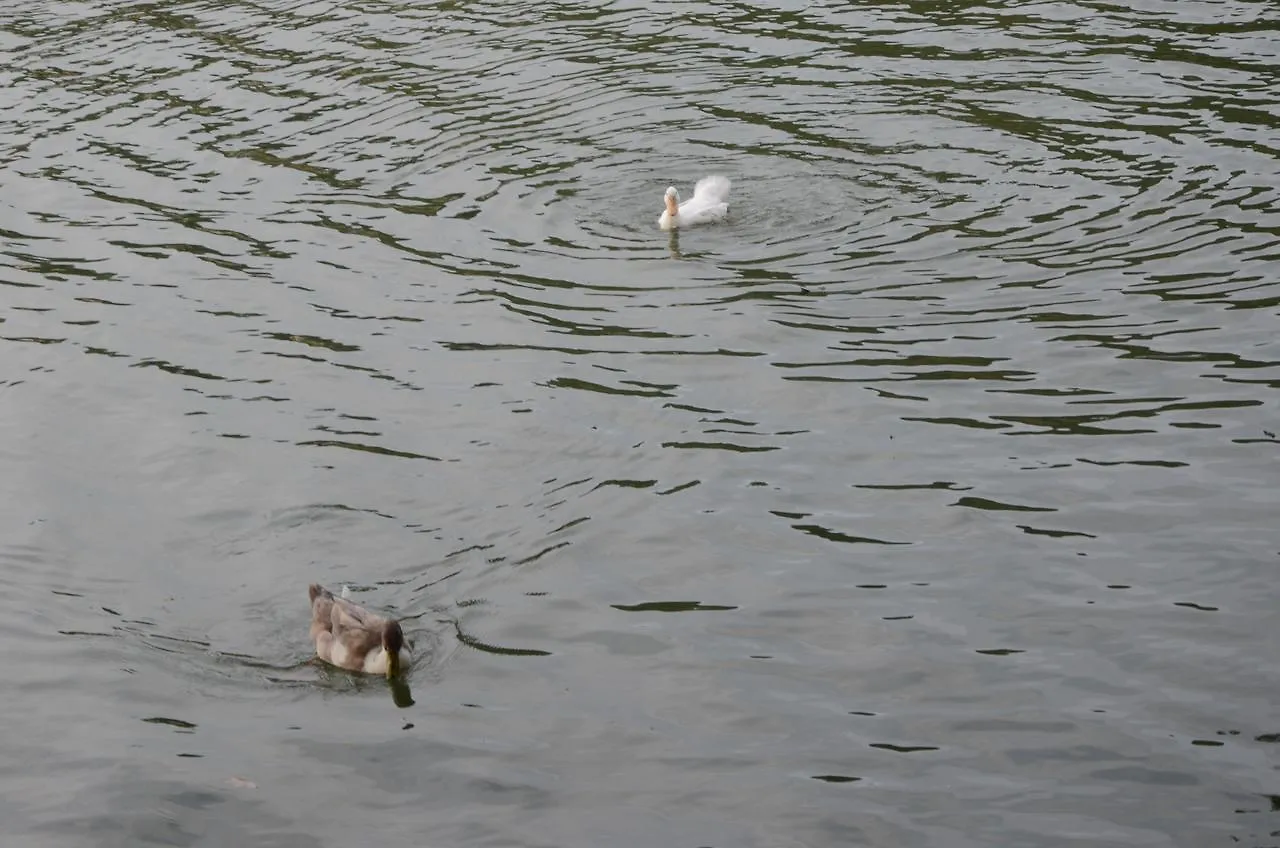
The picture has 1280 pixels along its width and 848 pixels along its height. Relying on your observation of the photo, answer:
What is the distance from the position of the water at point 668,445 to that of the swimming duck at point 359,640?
0.18 m

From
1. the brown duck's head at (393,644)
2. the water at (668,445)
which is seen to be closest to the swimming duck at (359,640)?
the brown duck's head at (393,644)

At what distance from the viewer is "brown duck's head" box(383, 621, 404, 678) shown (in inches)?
383

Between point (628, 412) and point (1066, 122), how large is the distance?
7.54 metres

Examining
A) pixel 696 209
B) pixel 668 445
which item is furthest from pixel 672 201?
pixel 668 445

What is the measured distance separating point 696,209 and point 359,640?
752cm

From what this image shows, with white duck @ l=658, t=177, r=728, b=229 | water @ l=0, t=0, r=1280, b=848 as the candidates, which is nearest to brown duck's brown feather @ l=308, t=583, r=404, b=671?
water @ l=0, t=0, r=1280, b=848

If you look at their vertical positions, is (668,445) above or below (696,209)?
below

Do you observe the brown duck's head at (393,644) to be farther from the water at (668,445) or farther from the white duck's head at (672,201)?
the white duck's head at (672,201)

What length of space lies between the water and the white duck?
24 cm

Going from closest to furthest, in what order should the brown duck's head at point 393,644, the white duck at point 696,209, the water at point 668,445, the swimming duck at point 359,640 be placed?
the water at point 668,445 → the brown duck's head at point 393,644 → the swimming duck at point 359,640 → the white duck at point 696,209

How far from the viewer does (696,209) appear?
16.2 metres

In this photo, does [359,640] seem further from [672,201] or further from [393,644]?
[672,201]

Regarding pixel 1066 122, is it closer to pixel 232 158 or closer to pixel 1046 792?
pixel 232 158

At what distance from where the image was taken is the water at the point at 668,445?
9000mm
